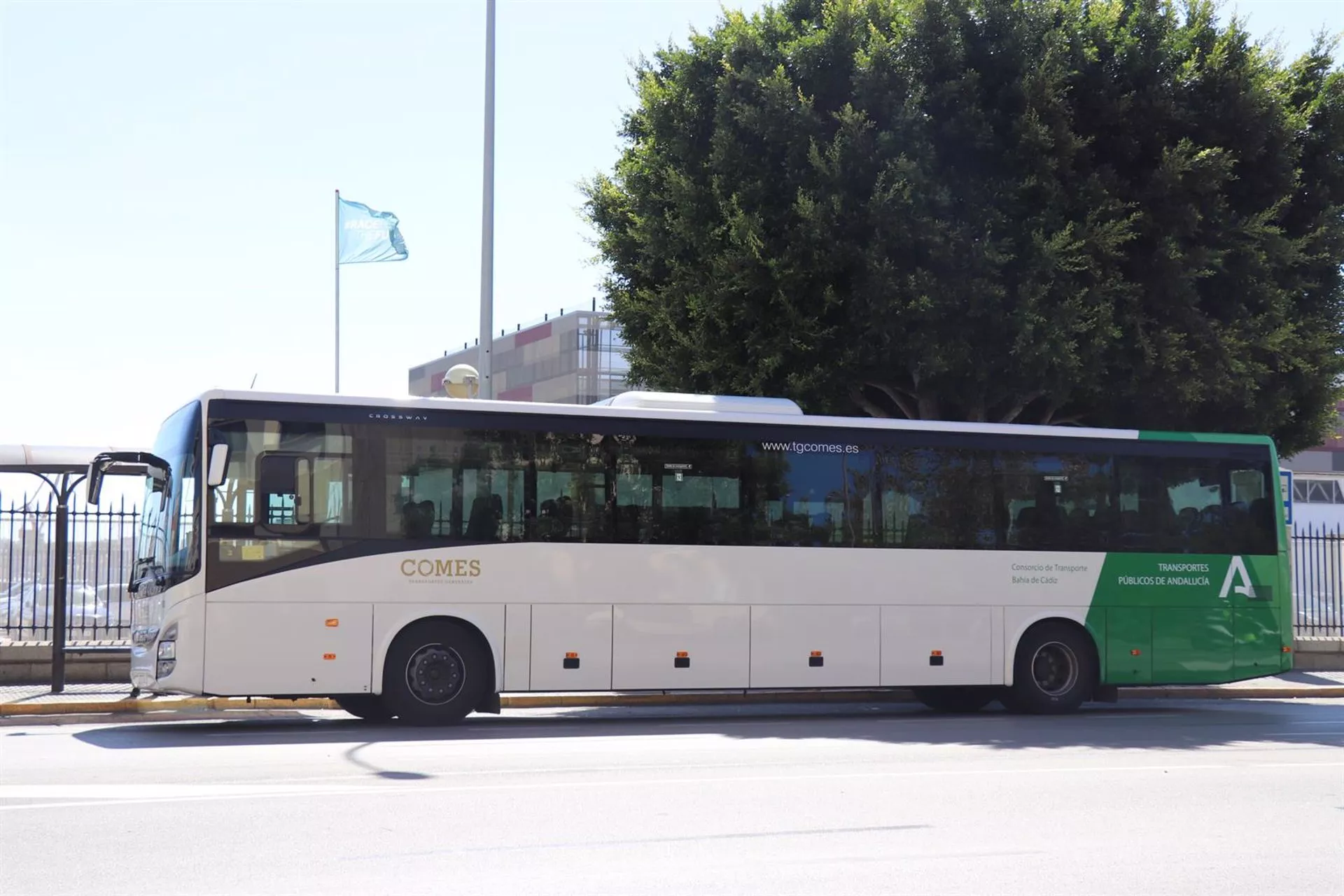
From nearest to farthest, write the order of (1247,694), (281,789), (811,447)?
(281,789)
(811,447)
(1247,694)

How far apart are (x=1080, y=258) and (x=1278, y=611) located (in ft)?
16.4

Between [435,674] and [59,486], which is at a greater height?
[59,486]

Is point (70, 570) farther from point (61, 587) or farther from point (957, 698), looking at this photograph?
point (957, 698)

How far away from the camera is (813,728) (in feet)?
49.6

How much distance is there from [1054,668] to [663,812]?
9760mm

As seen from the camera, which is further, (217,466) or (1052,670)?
(1052,670)

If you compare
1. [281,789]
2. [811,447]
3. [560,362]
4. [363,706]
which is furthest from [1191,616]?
[560,362]

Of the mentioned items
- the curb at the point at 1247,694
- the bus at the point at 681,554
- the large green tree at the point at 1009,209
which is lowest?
the curb at the point at 1247,694

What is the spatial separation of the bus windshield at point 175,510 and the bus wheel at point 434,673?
2.14 m

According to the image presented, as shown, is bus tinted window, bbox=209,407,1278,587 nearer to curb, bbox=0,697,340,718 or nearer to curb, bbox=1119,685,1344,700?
curb, bbox=0,697,340,718

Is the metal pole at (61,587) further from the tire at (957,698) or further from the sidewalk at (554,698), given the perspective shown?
the tire at (957,698)

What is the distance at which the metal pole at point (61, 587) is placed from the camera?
1708cm

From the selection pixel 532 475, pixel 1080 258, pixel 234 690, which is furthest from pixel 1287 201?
pixel 234 690

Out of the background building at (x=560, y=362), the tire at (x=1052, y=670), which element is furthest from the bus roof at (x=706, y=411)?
the background building at (x=560, y=362)
